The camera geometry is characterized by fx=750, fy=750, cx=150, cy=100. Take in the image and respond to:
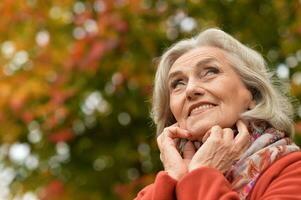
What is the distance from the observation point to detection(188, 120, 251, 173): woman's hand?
2473 mm

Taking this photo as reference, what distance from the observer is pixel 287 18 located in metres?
6.16

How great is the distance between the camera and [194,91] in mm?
2615

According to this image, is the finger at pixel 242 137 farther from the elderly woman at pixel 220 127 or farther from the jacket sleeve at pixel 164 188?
the jacket sleeve at pixel 164 188

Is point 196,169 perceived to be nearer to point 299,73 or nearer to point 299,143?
point 299,143

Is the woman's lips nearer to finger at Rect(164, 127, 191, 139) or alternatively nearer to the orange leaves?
finger at Rect(164, 127, 191, 139)

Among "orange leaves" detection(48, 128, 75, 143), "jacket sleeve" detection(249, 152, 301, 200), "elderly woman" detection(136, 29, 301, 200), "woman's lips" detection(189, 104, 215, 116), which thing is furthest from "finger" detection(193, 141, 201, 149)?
"orange leaves" detection(48, 128, 75, 143)

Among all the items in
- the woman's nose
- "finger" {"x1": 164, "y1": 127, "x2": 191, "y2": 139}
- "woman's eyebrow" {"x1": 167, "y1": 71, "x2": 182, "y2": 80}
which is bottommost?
"finger" {"x1": 164, "y1": 127, "x2": 191, "y2": 139}

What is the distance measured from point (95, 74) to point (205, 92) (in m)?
3.69

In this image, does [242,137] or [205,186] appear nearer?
[205,186]

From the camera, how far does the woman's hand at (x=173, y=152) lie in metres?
2.51

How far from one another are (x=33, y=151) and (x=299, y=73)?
2.43 m

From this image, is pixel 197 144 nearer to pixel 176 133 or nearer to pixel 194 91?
pixel 176 133

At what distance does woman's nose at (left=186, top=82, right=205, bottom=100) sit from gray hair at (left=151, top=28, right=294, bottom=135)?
0.16 metres

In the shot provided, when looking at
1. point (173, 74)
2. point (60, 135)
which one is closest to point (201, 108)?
point (173, 74)
